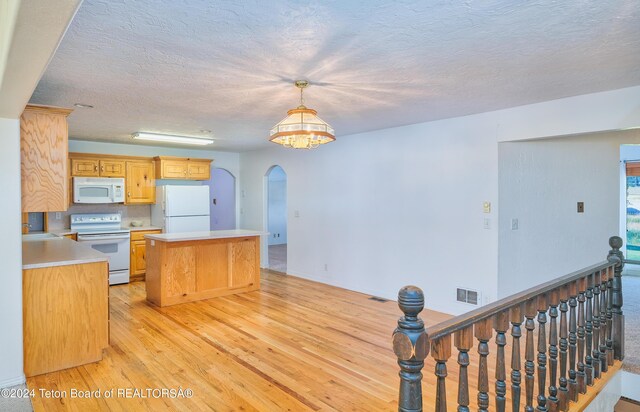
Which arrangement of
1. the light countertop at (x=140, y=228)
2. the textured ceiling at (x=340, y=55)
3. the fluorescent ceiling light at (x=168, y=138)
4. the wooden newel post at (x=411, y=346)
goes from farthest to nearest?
the light countertop at (x=140, y=228)
the fluorescent ceiling light at (x=168, y=138)
the textured ceiling at (x=340, y=55)
the wooden newel post at (x=411, y=346)

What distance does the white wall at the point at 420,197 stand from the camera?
11.9 ft

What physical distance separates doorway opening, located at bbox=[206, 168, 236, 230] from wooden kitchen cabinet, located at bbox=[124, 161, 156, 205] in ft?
8.22

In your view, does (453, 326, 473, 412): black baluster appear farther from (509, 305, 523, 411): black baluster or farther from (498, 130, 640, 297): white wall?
(498, 130, 640, 297): white wall

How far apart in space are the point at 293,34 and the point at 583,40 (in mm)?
1648

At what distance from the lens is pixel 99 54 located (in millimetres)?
2342

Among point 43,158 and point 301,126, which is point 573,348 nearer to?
point 301,126

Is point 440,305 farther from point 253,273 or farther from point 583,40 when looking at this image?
point 583,40

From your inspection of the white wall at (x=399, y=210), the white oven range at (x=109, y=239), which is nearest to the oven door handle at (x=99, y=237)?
the white oven range at (x=109, y=239)

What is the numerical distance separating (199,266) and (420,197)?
9.76ft

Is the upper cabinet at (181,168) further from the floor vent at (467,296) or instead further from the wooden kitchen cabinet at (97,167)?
the floor vent at (467,296)

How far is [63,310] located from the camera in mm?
2951

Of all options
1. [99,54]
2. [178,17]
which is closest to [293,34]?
[178,17]

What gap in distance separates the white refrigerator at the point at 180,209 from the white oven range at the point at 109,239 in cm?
62

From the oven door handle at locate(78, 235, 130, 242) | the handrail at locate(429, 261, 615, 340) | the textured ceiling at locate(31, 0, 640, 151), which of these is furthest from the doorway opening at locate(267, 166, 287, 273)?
the handrail at locate(429, 261, 615, 340)
